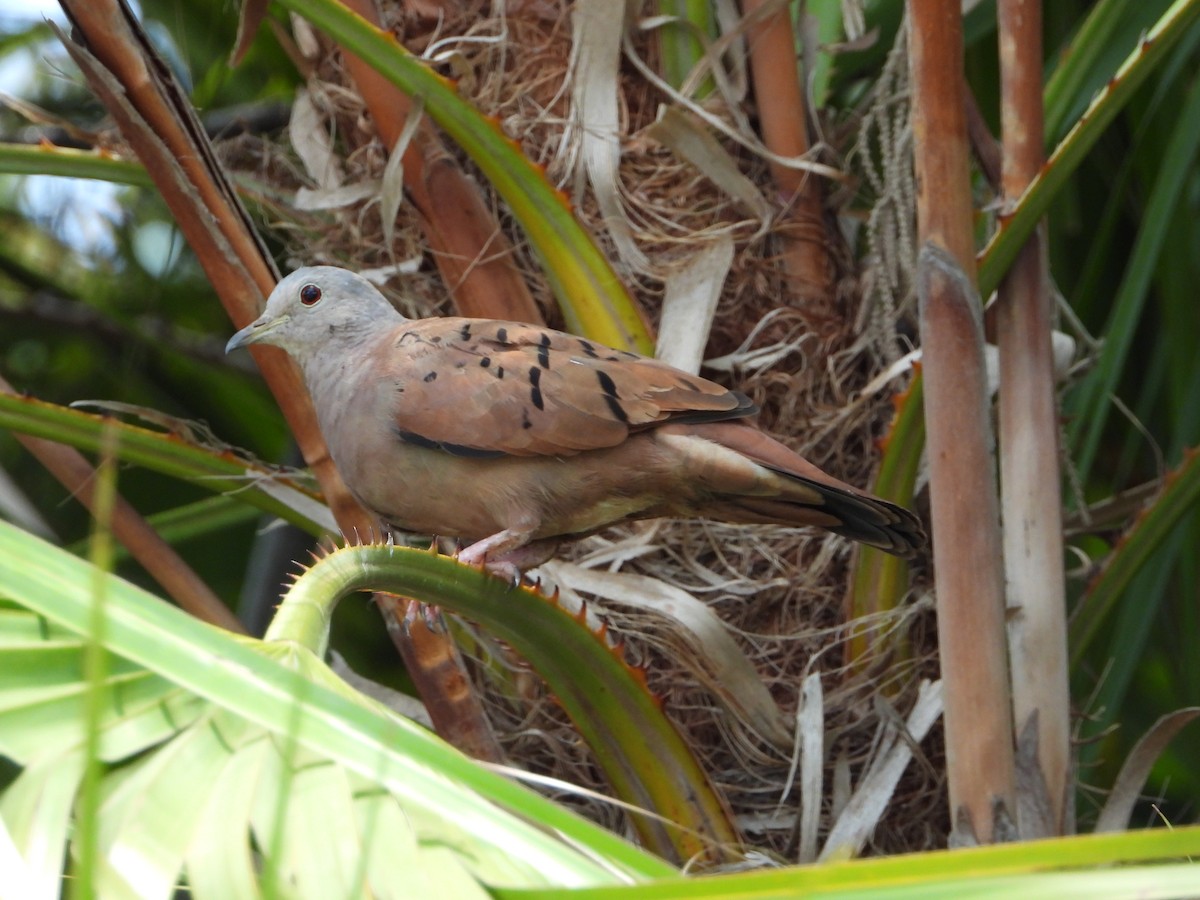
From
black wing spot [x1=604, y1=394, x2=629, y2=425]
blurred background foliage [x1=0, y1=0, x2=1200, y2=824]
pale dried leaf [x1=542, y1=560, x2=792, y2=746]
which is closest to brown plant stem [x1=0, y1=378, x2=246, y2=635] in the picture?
blurred background foliage [x1=0, y1=0, x2=1200, y2=824]

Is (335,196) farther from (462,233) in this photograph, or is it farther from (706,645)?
(706,645)

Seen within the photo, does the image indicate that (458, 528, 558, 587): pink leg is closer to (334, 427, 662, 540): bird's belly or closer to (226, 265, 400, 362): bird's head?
(334, 427, 662, 540): bird's belly

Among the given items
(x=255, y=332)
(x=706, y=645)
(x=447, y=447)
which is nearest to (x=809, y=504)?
(x=706, y=645)

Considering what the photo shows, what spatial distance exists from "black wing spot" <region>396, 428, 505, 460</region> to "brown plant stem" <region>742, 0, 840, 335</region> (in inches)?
33.6

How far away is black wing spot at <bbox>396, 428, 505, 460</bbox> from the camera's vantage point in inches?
93.4

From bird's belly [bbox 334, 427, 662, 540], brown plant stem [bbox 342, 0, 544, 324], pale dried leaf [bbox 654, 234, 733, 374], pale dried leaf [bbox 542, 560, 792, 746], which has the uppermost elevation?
brown plant stem [bbox 342, 0, 544, 324]

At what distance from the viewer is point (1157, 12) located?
8.51 ft

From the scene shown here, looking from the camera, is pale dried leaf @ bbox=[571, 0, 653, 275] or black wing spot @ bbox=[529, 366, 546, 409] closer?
black wing spot @ bbox=[529, 366, 546, 409]

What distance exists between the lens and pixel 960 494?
→ 6.56 feet

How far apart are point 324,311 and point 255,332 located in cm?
23

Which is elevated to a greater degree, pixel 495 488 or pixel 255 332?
pixel 255 332

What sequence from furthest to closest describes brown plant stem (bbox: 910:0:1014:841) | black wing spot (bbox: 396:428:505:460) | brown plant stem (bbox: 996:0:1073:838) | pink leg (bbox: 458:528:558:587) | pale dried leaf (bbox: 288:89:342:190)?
1. pale dried leaf (bbox: 288:89:342:190)
2. black wing spot (bbox: 396:428:505:460)
3. pink leg (bbox: 458:528:558:587)
4. brown plant stem (bbox: 996:0:1073:838)
5. brown plant stem (bbox: 910:0:1014:841)

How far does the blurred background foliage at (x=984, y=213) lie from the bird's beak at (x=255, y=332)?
578 mm

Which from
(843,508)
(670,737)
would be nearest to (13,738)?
(670,737)
